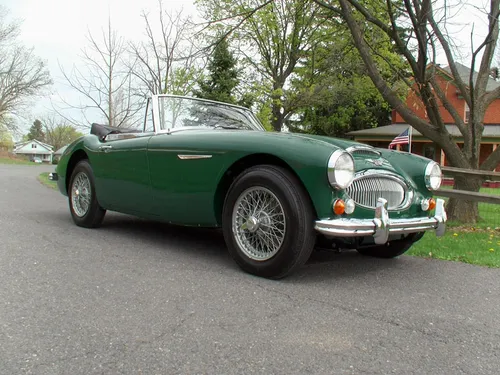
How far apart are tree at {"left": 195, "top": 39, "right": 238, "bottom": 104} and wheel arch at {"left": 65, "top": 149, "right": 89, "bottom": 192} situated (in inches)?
537

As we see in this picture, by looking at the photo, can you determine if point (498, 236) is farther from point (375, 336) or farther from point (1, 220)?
point (1, 220)

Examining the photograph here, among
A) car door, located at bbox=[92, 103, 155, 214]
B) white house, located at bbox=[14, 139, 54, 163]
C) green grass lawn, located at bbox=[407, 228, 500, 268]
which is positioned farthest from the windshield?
white house, located at bbox=[14, 139, 54, 163]

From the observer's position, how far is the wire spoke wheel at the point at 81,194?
5488mm

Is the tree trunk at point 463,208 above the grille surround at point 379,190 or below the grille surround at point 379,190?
below

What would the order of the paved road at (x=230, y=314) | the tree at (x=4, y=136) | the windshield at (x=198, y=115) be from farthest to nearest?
the tree at (x=4, y=136) < the windshield at (x=198, y=115) < the paved road at (x=230, y=314)

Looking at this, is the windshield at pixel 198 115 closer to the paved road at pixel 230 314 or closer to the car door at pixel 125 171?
the car door at pixel 125 171

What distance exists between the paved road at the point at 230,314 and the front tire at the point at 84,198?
99cm

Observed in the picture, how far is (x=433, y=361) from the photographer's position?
217cm

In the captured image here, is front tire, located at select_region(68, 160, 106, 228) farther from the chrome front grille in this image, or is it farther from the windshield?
the chrome front grille

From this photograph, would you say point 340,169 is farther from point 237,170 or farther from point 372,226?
point 237,170

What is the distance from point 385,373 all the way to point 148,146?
315 centimetres

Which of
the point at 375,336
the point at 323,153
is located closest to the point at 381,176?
the point at 323,153

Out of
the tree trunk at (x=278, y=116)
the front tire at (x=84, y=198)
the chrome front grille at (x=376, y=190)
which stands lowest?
the front tire at (x=84, y=198)

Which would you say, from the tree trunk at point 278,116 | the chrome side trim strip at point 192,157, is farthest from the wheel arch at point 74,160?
the tree trunk at point 278,116
